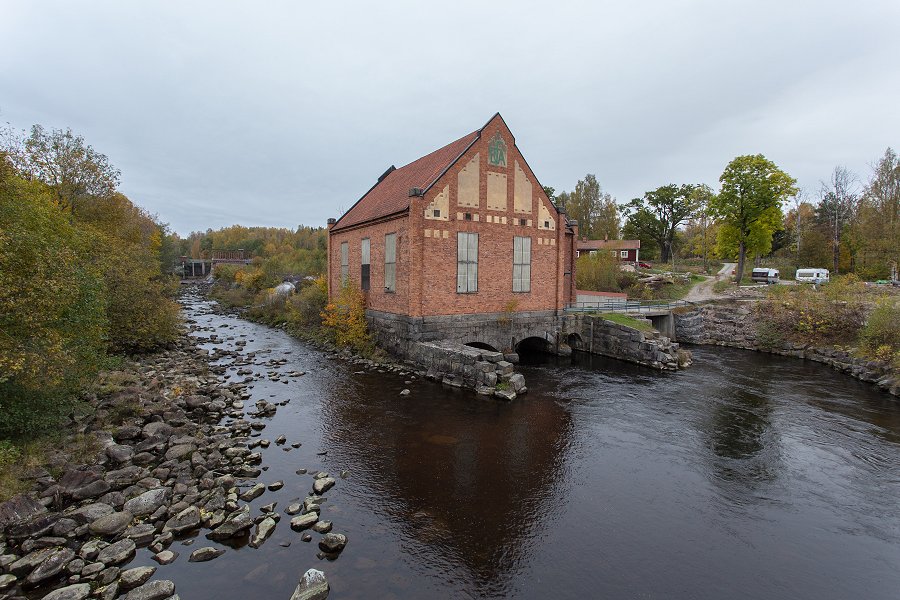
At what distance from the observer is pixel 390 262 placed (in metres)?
22.3

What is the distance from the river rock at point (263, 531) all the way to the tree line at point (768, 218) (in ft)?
141

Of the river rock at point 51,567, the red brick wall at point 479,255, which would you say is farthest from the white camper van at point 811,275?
the river rock at point 51,567

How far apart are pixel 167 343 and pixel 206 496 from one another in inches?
690

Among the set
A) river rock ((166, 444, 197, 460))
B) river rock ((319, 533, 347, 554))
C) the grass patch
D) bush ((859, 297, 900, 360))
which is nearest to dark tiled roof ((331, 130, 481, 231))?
the grass patch

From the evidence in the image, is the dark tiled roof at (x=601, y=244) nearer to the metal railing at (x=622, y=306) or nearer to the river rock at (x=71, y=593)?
the metal railing at (x=622, y=306)

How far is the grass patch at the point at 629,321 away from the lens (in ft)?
79.3

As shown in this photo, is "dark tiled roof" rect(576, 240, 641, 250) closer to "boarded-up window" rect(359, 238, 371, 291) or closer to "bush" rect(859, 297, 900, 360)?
"bush" rect(859, 297, 900, 360)

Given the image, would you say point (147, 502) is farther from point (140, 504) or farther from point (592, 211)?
point (592, 211)

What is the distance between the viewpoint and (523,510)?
9305 mm

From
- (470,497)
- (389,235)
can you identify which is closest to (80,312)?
(470,497)

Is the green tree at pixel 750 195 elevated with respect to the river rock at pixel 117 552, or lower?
elevated

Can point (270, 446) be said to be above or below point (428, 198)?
below

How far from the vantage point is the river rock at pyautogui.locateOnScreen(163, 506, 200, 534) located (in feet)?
27.0

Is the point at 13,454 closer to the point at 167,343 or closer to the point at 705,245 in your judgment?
the point at 167,343
